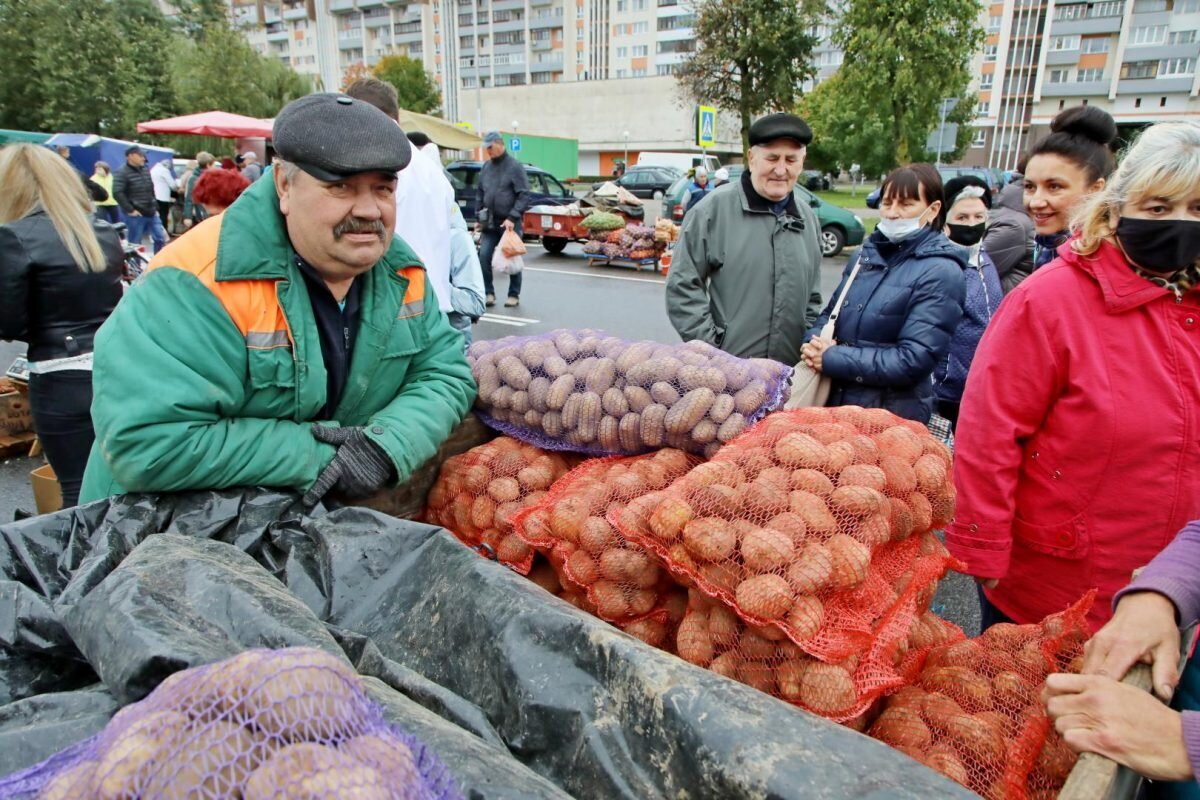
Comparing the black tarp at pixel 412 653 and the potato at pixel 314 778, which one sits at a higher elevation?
the potato at pixel 314 778

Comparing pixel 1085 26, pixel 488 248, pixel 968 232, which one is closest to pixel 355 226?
pixel 968 232

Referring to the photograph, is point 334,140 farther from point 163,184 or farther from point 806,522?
point 163,184

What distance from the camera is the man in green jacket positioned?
Answer: 1.74m

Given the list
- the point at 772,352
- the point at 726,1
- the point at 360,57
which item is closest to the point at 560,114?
the point at 726,1

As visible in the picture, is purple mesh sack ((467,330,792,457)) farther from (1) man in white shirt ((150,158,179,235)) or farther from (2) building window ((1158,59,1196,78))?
(2) building window ((1158,59,1196,78))

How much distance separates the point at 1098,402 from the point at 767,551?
3.27 feet

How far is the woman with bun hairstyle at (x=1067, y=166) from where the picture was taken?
10.7 ft

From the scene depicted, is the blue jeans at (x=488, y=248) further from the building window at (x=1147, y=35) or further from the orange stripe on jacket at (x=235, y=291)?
the building window at (x=1147, y=35)

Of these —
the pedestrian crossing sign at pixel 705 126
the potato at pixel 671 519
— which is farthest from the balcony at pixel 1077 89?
the potato at pixel 671 519

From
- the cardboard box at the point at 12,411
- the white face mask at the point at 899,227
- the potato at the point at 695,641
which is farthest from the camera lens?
the cardboard box at the point at 12,411

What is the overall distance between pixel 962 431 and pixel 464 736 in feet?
5.38

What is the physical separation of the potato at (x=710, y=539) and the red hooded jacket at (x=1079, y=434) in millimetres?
818

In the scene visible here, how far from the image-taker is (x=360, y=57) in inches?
3794

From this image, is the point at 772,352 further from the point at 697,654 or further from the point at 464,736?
the point at 464,736
